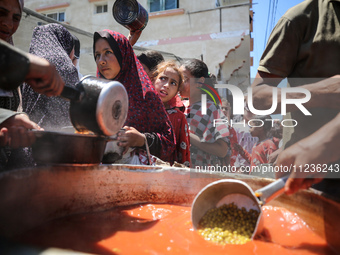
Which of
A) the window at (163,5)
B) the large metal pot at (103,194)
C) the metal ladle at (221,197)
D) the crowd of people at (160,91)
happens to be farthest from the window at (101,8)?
the metal ladle at (221,197)

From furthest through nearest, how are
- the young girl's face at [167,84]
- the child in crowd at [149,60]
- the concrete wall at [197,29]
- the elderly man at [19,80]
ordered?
the concrete wall at [197,29] < the child in crowd at [149,60] < the young girl's face at [167,84] < the elderly man at [19,80]

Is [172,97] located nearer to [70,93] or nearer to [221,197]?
[221,197]

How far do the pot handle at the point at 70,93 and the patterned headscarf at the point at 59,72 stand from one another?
3.49 ft

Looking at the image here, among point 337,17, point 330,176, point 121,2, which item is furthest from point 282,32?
point 121,2

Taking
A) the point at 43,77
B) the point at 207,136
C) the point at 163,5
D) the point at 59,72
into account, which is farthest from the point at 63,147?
the point at 163,5

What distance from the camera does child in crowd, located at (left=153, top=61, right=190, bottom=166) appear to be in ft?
9.37

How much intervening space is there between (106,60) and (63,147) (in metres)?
1.34

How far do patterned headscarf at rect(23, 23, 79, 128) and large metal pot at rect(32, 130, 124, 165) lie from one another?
975mm

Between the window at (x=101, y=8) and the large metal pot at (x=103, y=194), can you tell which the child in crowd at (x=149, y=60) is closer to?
the large metal pot at (x=103, y=194)

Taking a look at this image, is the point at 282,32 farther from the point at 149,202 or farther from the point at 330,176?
the point at 149,202

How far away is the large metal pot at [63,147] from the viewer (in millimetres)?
1188

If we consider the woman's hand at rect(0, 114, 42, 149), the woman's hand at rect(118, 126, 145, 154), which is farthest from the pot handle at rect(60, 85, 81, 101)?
the woman's hand at rect(118, 126, 145, 154)

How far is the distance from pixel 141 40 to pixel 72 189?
10149 millimetres

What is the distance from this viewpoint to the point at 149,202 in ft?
5.61
